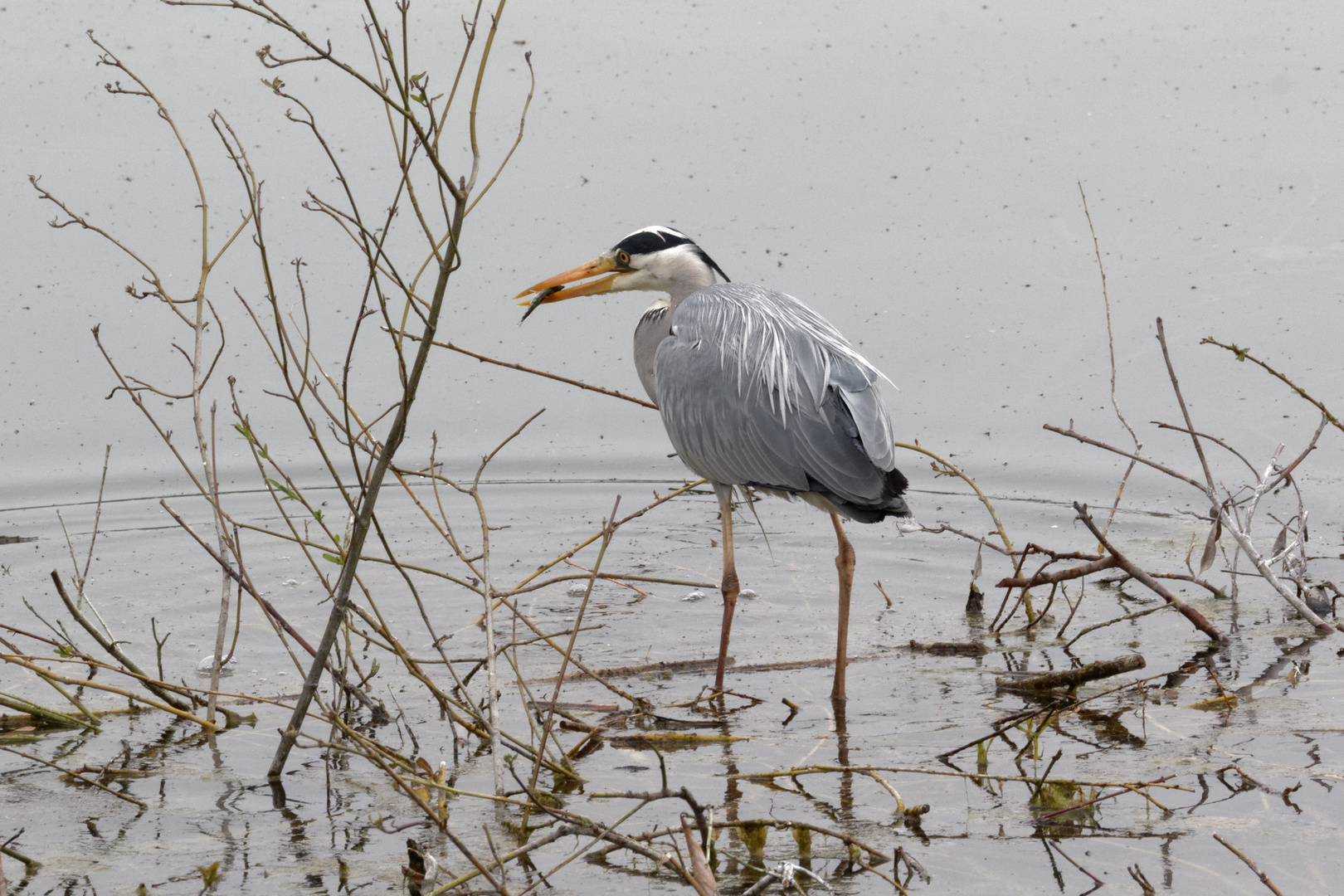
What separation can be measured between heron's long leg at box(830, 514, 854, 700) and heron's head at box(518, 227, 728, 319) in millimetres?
1217

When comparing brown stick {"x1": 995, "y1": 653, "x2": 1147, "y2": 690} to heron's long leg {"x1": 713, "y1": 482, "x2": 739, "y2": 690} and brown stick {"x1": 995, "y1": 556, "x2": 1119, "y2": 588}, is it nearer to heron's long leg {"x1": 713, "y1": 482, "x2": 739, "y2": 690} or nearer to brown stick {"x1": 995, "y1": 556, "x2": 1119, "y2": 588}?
brown stick {"x1": 995, "y1": 556, "x2": 1119, "y2": 588}

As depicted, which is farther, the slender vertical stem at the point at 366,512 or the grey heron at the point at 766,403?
the grey heron at the point at 766,403

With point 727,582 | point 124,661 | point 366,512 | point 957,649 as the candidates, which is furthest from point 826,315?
point 366,512

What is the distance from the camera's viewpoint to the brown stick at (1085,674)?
183 inches

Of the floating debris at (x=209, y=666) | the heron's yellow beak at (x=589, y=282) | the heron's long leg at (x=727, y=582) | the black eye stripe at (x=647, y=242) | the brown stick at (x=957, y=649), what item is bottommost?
the floating debris at (x=209, y=666)

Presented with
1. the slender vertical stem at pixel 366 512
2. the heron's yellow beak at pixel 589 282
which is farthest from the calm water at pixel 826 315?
the heron's yellow beak at pixel 589 282

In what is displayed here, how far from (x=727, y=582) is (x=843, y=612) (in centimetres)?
51

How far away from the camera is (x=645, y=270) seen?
20.0 ft

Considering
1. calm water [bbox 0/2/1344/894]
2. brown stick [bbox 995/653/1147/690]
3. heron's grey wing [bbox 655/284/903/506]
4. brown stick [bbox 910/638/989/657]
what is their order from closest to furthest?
1. calm water [bbox 0/2/1344/894]
2. brown stick [bbox 995/653/1147/690]
3. heron's grey wing [bbox 655/284/903/506]
4. brown stick [bbox 910/638/989/657]

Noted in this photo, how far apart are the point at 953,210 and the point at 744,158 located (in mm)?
1446

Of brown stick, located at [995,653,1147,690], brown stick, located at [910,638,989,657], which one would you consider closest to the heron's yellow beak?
brown stick, located at [910,638,989,657]

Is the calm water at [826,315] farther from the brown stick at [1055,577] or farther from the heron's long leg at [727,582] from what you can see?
the brown stick at [1055,577]

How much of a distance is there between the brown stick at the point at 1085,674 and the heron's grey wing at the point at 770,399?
2.51 ft

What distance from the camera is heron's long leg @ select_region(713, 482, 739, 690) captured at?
17.0ft
